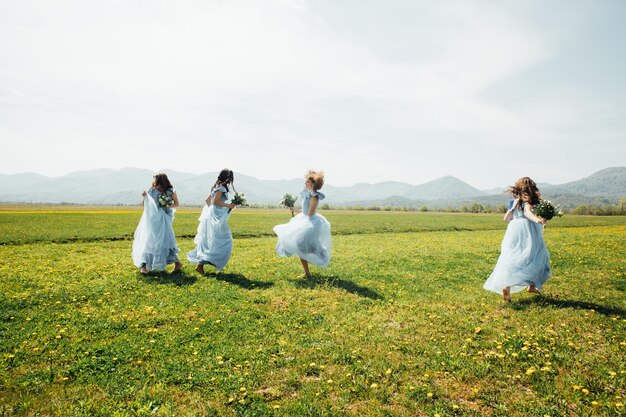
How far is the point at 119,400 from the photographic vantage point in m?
5.94

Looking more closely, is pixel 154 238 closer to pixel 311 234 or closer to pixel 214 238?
pixel 214 238

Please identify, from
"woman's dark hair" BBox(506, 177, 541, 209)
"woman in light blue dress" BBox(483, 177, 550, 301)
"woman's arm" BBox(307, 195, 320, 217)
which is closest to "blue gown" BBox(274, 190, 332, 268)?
"woman's arm" BBox(307, 195, 320, 217)

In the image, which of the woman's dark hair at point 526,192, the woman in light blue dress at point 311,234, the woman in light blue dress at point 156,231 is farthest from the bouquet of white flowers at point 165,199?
the woman's dark hair at point 526,192

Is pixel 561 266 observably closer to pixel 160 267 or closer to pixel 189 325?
pixel 189 325

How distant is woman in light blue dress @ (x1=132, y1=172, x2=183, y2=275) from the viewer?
567 inches

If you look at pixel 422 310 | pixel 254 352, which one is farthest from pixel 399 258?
pixel 254 352

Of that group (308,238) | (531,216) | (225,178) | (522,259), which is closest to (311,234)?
(308,238)

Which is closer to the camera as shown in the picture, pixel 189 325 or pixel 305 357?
pixel 305 357

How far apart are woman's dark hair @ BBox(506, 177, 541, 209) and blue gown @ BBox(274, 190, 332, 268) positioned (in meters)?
6.68

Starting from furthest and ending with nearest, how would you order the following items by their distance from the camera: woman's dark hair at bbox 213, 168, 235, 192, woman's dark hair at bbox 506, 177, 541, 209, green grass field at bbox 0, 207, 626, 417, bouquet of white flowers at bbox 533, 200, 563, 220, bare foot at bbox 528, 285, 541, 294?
1. woman's dark hair at bbox 213, 168, 235, 192
2. bare foot at bbox 528, 285, 541, 294
3. woman's dark hair at bbox 506, 177, 541, 209
4. bouquet of white flowers at bbox 533, 200, 563, 220
5. green grass field at bbox 0, 207, 626, 417

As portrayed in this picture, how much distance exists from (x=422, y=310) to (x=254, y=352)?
547cm

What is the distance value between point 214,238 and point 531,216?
11412 millimetres

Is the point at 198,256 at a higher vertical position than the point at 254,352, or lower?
higher

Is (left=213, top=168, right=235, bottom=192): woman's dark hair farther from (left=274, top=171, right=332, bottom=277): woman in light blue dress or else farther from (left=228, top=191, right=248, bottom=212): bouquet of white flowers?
(left=274, top=171, right=332, bottom=277): woman in light blue dress
